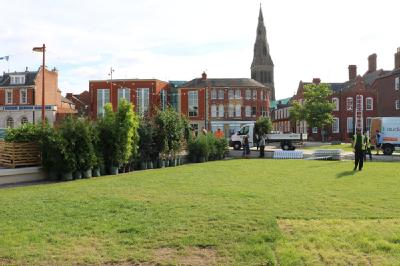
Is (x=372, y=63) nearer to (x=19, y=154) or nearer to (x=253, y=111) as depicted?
(x=253, y=111)

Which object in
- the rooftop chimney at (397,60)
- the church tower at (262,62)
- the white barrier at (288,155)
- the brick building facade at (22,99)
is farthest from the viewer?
the church tower at (262,62)

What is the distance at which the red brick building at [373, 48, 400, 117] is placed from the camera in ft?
192

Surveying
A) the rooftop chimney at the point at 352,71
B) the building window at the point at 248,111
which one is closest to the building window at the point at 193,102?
the building window at the point at 248,111

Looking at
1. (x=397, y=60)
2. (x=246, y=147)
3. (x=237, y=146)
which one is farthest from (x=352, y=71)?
(x=246, y=147)

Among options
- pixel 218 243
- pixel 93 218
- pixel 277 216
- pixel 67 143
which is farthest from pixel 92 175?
pixel 218 243

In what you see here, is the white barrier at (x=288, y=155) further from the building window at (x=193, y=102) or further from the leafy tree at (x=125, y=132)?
the building window at (x=193, y=102)

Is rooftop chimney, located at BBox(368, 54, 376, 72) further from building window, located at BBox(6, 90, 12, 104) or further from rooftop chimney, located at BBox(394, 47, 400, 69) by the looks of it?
building window, located at BBox(6, 90, 12, 104)

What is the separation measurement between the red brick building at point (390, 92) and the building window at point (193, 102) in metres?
26.1

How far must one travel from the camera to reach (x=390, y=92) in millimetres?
59750

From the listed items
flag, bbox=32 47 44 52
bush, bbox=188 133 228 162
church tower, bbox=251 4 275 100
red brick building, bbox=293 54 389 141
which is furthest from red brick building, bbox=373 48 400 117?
church tower, bbox=251 4 275 100

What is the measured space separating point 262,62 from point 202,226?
118621 millimetres

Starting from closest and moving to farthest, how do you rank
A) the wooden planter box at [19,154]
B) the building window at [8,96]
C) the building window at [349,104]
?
the wooden planter box at [19,154] → the building window at [8,96] → the building window at [349,104]

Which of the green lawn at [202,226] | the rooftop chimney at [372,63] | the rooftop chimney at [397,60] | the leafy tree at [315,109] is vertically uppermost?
the rooftop chimney at [372,63]

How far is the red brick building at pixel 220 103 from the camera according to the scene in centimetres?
7162
